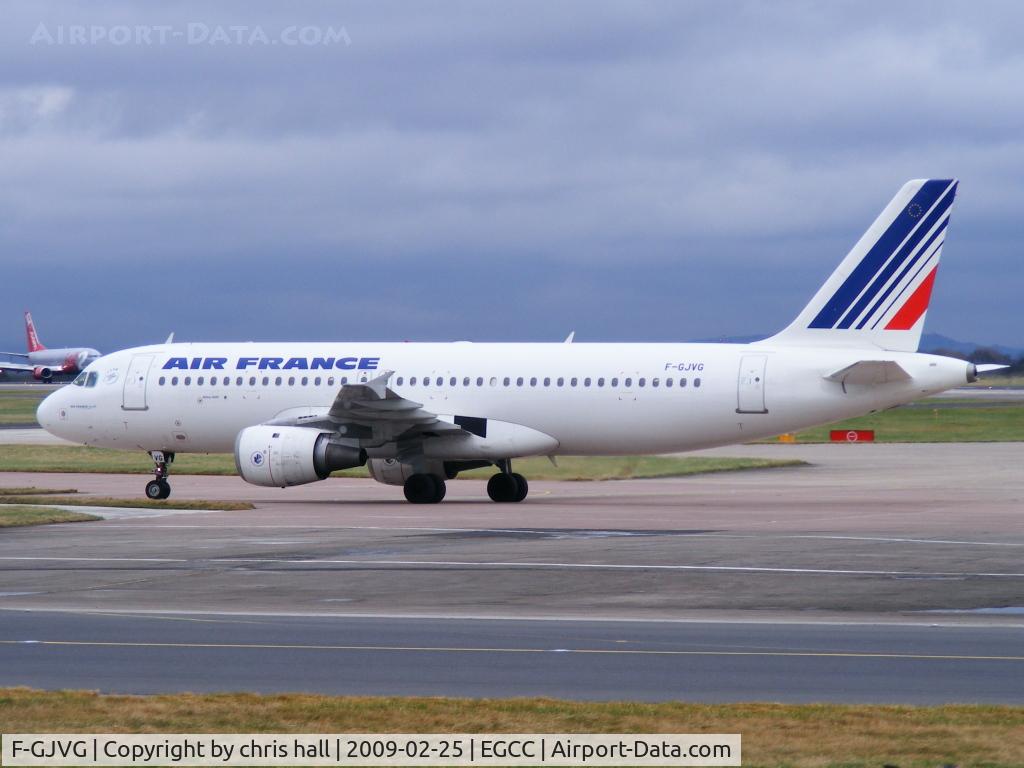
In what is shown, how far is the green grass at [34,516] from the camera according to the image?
27.2 metres

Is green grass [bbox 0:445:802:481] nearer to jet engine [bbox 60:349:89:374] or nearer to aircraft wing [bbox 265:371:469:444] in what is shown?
aircraft wing [bbox 265:371:469:444]

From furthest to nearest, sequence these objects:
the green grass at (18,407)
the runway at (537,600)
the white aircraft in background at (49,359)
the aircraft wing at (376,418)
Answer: the white aircraft in background at (49,359) → the green grass at (18,407) → the aircraft wing at (376,418) → the runway at (537,600)

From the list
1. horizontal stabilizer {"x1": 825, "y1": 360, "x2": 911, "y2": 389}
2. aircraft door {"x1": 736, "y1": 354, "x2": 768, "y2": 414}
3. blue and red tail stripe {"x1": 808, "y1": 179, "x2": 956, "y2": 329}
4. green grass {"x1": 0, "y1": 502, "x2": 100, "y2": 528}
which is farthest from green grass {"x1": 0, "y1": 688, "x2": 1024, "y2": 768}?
blue and red tail stripe {"x1": 808, "y1": 179, "x2": 956, "y2": 329}

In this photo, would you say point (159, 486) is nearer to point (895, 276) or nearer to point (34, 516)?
point (34, 516)

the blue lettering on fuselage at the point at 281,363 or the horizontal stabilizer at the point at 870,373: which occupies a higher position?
the blue lettering on fuselage at the point at 281,363

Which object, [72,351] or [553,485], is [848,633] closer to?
[553,485]

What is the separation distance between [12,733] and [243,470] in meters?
22.4

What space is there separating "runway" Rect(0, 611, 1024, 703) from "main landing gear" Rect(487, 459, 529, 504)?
1808 centimetres

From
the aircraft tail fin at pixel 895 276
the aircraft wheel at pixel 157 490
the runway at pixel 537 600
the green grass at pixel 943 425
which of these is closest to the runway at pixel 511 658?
the runway at pixel 537 600

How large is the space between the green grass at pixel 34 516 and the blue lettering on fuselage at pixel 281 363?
7.03m

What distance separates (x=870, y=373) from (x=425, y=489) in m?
9.62

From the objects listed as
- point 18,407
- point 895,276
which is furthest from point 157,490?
point 18,407

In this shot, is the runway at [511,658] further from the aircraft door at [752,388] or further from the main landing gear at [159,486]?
the main landing gear at [159,486]

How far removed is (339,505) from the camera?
110 ft
